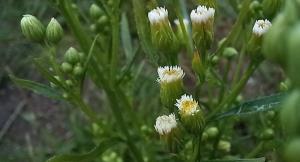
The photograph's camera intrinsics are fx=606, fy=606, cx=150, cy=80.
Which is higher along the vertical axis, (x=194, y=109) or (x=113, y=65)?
(x=113, y=65)

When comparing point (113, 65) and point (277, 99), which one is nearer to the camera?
point (277, 99)

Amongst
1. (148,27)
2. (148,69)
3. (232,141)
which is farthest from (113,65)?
(148,69)

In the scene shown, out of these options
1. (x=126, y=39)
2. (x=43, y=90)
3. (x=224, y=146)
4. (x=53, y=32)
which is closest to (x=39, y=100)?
(x=126, y=39)

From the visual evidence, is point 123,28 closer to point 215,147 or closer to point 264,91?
point 215,147

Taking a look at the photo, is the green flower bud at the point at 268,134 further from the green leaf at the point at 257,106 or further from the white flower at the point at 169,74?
the white flower at the point at 169,74

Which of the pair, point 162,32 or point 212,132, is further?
point 212,132

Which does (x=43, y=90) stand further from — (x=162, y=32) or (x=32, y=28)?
(x=162, y=32)
